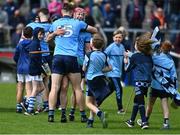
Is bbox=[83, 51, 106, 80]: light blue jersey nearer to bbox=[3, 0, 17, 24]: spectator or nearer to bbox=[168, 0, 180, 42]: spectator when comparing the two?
bbox=[168, 0, 180, 42]: spectator

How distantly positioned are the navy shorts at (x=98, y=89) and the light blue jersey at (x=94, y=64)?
0.32 feet

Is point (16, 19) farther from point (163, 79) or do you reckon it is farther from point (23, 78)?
point (163, 79)

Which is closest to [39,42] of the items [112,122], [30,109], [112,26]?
[30,109]

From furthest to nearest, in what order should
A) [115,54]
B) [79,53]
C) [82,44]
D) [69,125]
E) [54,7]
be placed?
[54,7] → [115,54] → [82,44] → [79,53] → [69,125]

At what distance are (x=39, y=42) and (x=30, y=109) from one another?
4.90ft

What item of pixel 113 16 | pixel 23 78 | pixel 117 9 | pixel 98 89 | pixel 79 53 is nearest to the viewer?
pixel 98 89

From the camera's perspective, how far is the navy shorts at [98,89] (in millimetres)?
16156

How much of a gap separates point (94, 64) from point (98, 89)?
483 millimetres

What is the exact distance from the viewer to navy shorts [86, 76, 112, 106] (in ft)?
53.0

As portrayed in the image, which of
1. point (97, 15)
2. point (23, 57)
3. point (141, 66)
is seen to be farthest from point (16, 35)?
point (141, 66)

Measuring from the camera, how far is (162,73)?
1659cm

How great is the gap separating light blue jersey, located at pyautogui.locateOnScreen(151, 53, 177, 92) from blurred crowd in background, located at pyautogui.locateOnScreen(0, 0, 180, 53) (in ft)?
47.9

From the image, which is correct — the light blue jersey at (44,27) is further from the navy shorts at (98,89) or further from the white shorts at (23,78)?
the navy shorts at (98,89)

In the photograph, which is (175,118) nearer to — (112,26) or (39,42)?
(39,42)
